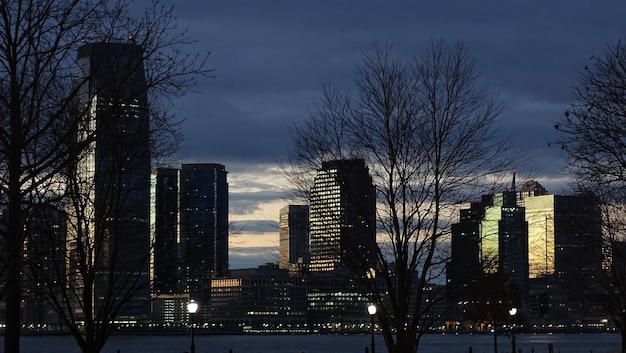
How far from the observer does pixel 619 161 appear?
2772 centimetres

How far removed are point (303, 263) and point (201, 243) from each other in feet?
26.3

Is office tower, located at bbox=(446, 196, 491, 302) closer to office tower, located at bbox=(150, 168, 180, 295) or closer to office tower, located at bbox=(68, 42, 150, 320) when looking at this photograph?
office tower, located at bbox=(150, 168, 180, 295)

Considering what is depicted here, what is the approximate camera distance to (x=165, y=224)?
98.4 feet

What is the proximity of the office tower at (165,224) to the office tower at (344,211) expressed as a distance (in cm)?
436

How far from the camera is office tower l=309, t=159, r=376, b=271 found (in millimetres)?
33609

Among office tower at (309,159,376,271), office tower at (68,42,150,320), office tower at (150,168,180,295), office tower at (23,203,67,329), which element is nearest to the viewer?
office tower at (68,42,150,320)

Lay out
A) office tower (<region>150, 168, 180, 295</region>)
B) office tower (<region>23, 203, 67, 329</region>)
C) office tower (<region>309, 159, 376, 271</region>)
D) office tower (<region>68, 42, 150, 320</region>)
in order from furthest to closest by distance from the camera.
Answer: office tower (<region>309, 159, 376, 271</region>), office tower (<region>150, 168, 180, 295</region>), office tower (<region>23, 203, 67, 329</region>), office tower (<region>68, 42, 150, 320</region>)

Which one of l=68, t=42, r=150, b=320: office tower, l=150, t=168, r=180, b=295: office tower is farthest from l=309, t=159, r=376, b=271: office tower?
l=68, t=42, r=150, b=320: office tower

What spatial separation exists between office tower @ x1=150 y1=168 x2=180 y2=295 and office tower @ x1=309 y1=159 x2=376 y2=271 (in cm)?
436

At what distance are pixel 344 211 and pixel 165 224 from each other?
6.91 meters

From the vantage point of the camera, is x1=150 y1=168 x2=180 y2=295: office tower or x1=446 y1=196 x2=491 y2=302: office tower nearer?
x1=150 y1=168 x2=180 y2=295: office tower

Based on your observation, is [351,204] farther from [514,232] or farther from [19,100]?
[19,100]

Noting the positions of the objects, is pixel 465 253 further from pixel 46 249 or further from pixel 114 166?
pixel 46 249

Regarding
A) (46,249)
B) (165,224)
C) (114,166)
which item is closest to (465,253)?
(165,224)
